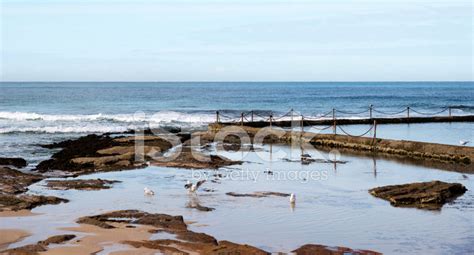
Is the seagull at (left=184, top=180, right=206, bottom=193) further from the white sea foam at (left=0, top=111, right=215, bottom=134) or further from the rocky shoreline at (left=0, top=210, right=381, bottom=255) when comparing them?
the white sea foam at (left=0, top=111, right=215, bottom=134)

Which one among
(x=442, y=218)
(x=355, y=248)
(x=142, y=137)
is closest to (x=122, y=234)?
(x=355, y=248)

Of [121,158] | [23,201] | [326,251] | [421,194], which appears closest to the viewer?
[326,251]

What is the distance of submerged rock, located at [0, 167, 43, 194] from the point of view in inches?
547

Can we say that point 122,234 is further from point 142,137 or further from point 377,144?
point 142,137

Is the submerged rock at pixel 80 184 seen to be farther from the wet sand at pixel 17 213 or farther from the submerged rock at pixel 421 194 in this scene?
the submerged rock at pixel 421 194

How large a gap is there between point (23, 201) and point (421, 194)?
7.72 metres

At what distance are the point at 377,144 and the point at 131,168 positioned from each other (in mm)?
8563

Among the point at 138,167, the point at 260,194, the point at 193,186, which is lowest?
the point at 138,167

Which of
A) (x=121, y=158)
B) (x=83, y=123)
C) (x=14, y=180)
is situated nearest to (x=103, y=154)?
(x=121, y=158)

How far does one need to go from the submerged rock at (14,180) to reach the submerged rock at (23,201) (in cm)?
91

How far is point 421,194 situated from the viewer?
503 inches

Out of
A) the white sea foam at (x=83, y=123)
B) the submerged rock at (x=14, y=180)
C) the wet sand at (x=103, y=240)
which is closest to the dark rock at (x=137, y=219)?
the wet sand at (x=103, y=240)

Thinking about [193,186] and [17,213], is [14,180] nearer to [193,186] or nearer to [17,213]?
[17,213]

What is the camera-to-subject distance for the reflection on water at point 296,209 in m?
9.72
